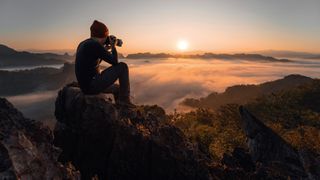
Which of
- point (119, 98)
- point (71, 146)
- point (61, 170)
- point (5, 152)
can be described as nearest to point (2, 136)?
point (5, 152)

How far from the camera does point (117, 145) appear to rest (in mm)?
9531

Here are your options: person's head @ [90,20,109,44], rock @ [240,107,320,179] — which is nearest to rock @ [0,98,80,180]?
person's head @ [90,20,109,44]

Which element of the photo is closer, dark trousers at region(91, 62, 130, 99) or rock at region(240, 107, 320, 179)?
dark trousers at region(91, 62, 130, 99)

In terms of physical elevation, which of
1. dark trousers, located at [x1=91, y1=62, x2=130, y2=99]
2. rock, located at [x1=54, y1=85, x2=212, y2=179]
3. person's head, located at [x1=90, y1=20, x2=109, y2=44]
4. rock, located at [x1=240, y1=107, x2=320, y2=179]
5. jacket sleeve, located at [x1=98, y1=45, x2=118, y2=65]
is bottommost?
rock, located at [x1=240, y1=107, x2=320, y2=179]

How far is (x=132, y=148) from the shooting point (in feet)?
31.4

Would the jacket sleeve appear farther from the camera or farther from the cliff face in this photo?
the cliff face

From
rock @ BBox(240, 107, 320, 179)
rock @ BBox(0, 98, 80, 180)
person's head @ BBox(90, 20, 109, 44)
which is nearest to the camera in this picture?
rock @ BBox(0, 98, 80, 180)

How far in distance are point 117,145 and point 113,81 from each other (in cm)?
212

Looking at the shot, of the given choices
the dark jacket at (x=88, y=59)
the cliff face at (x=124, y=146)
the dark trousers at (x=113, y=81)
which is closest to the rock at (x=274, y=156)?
the cliff face at (x=124, y=146)

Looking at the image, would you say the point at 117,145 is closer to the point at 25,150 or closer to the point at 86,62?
the point at 86,62

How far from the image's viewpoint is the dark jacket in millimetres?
10125

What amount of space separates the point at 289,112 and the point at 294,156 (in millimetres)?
51335

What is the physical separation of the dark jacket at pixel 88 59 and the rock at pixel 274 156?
579cm

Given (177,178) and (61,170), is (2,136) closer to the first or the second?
(61,170)
